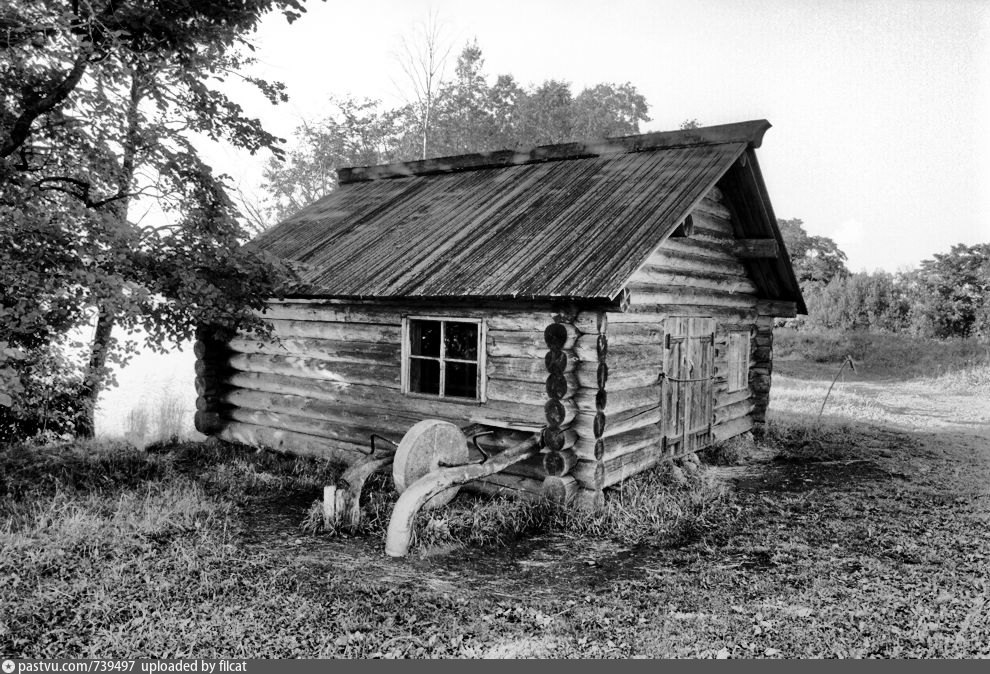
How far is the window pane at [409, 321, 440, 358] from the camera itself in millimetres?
9931

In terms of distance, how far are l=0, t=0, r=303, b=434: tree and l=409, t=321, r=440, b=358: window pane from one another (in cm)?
198

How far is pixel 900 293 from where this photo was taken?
3120cm

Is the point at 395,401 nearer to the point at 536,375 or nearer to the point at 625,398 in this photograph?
the point at 536,375

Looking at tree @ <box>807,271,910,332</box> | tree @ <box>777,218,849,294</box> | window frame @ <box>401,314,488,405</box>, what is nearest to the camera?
window frame @ <box>401,314,488,405</box>

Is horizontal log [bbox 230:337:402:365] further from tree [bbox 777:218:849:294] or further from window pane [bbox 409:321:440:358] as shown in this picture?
tree [bbox 777:218:849:294]

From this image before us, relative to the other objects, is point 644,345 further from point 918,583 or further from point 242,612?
point 242,612

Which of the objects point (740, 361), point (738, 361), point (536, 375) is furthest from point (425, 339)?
point (740, 361)

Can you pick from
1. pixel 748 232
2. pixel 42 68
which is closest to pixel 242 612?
Answer: pixel 42 68

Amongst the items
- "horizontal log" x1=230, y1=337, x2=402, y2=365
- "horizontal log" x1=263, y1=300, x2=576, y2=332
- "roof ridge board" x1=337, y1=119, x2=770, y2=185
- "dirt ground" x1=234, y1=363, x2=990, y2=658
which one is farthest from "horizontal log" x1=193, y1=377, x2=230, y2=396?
"roof ridge board" x1=337, y1=119, x2=770, y2=185

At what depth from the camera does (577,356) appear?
27.7 ft

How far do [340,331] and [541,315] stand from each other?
12.1ft

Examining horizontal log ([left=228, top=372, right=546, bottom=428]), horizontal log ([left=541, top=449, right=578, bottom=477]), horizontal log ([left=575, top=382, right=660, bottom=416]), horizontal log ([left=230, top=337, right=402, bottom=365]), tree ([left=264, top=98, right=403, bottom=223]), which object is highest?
tree ([left=264, top=98, right=403, bottom=223])

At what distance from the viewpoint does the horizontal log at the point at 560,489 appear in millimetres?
8297

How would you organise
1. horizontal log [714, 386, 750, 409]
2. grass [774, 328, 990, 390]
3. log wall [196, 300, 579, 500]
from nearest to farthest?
log wall [196, 300, 579, 500], horizontal log [714, 386, 750, 409], grass [774, 328, 990, 390]
